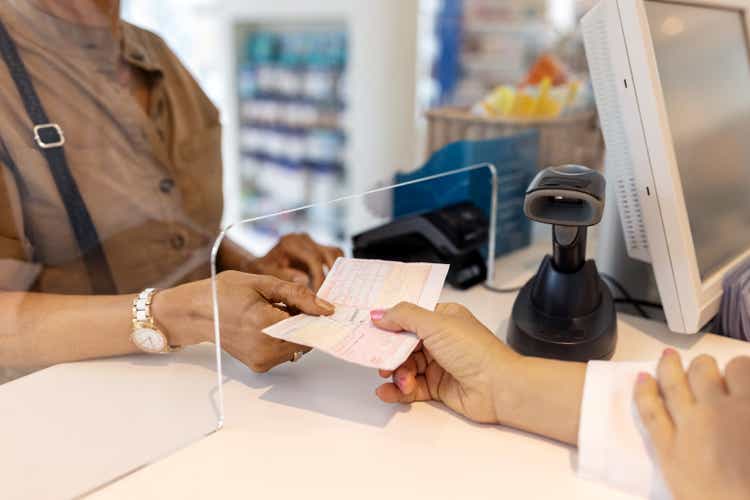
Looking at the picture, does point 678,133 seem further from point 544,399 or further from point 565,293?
point 544,399

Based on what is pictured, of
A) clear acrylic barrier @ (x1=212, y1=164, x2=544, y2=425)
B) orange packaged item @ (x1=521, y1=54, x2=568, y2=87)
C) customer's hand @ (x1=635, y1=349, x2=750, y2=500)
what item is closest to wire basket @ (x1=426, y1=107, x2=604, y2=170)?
clear acrylic barrier @ (x1=212, y1=164, x2=544, y2=425)

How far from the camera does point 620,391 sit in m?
0.66

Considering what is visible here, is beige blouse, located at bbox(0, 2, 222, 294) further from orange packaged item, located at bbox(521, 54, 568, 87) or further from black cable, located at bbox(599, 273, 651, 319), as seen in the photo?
orange packaged item, located at bbox(521, 54, 568, 87)

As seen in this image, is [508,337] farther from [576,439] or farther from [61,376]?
[61,376]

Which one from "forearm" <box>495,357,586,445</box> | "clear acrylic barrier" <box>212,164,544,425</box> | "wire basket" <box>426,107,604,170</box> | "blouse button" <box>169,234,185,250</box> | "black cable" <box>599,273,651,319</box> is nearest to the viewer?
"forearm" <box>495,357,586,445</box>

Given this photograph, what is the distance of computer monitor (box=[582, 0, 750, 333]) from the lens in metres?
0.81

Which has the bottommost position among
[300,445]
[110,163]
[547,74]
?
[300,445]

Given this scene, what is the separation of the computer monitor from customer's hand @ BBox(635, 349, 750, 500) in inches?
11.0

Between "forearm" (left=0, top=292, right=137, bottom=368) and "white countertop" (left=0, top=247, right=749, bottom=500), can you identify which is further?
"forearm" (left=0, top=292, right=137, bottom=368)

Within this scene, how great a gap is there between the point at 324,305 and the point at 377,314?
0.07m

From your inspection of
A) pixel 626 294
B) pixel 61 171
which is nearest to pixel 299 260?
pixel 61 171

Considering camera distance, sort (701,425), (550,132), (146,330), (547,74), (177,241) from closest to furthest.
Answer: (701,425) < (146,330) < (177,241) < (550,132) < (547,74)

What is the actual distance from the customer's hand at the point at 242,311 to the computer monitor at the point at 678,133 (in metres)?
0.50

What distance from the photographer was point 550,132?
55.9 inches
